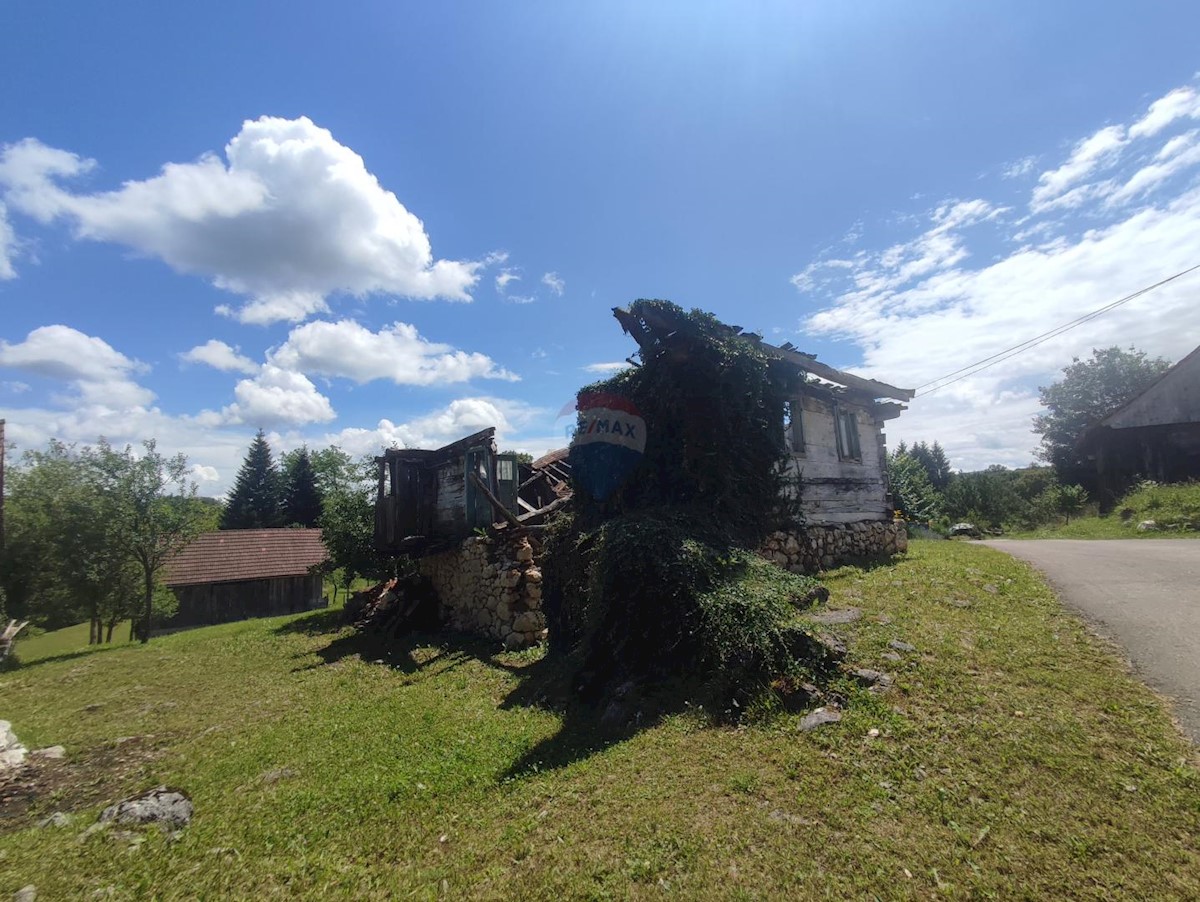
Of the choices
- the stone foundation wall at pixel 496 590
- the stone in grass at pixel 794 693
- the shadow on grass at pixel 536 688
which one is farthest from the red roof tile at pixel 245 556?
the stone in grass at pixel 794 693

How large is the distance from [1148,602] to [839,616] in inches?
166

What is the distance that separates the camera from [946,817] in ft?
11.3

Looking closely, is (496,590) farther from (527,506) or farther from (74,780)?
(74,780)

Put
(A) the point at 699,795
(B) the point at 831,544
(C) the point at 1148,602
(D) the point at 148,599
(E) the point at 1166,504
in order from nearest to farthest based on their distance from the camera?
(A) the point at 699,795 < (C) the point at 1148,602 < (B) the point at 831,544 < (E) the point at 1166,504 < (D) the point at 148,599

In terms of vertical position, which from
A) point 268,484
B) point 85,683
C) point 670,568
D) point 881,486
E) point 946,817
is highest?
point 268,484

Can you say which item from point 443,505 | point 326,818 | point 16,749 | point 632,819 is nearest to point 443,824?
point 326,818

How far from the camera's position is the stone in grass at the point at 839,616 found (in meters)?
6.95

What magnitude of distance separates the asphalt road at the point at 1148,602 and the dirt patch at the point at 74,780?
10427mm

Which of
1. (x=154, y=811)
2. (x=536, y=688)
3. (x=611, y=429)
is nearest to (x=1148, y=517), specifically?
(x=611, y=429)

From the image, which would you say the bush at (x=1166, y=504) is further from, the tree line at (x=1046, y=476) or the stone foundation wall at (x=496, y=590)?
the stone foundation wall at (x=496, y=590)

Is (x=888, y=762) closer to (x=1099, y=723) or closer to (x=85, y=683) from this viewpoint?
(x=1099, y=723)

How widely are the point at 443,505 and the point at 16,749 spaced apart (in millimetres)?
9290

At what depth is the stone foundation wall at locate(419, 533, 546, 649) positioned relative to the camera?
11.1 m

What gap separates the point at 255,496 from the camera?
1695 inches
